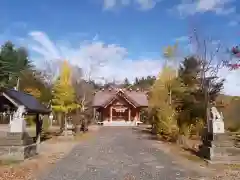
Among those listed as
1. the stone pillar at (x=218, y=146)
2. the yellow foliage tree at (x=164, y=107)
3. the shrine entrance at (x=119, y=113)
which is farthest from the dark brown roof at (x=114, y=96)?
the stone pillar at (x=218, y=146)

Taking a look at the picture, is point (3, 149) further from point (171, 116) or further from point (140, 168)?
point (171, 116)

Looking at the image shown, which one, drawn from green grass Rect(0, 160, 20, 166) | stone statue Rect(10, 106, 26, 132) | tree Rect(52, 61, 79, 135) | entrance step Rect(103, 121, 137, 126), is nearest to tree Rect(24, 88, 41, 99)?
entrance step Rect(103, 121, 137, 126)

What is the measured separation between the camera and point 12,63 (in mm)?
53062

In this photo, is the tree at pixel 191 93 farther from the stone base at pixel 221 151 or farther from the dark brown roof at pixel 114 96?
the dark brown roof at pixel 114 96

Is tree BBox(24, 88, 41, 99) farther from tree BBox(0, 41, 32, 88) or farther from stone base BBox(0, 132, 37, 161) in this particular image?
stone base BBox(0, 132, 37, 161)

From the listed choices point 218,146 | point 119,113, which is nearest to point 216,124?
point 218,146

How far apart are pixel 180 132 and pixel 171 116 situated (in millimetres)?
1597

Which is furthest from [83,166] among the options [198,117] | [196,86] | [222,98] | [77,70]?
[77,70]

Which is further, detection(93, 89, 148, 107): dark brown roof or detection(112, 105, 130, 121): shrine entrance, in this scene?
detection(112, 105, 130, 121): shrine entrance

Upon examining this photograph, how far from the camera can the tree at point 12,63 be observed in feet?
170

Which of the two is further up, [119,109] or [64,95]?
[64,95]

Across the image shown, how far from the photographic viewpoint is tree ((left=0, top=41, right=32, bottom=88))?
51.7m

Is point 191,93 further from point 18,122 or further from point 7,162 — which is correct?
point 7,162

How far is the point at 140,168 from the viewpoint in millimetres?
11508
